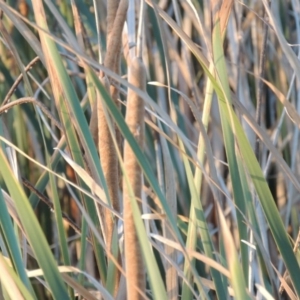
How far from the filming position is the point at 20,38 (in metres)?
1.13

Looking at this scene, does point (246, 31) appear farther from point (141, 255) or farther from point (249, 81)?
point (141, 255)

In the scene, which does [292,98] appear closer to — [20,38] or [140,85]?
[20,38]

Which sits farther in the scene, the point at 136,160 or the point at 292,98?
the point at 292,98

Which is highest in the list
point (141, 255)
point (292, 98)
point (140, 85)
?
point (140, 85)

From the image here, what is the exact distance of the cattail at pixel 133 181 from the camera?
39cm

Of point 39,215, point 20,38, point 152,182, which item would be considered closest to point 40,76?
point 20,38

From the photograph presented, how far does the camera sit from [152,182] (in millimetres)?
376

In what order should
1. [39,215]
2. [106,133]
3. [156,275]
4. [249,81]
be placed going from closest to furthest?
[156,275] < [106,133] < [39,215] < [249,81]

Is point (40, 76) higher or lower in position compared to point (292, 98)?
higher

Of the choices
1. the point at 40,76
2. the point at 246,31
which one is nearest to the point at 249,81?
the point at 246,31

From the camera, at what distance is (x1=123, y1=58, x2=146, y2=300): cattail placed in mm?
392

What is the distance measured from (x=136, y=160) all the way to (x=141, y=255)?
A: 65 millimetres

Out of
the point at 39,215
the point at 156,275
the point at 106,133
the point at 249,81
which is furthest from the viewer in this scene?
the point at 249,81

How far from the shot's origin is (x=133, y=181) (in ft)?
1.32
